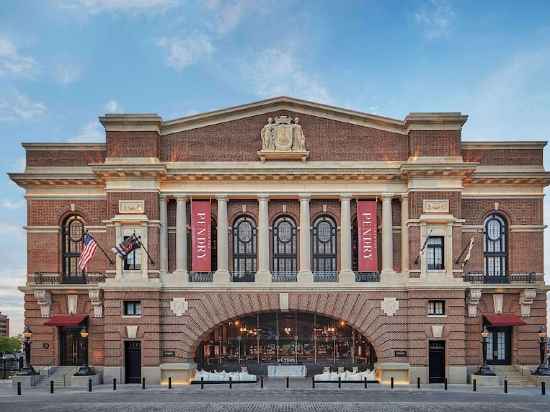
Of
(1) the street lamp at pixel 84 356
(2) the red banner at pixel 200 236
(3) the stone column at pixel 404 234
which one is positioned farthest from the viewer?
(2) the red banner at pixel 200 236

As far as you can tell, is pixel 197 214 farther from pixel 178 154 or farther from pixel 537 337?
pixel 537 337

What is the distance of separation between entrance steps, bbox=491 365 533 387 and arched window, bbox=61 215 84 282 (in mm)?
27464

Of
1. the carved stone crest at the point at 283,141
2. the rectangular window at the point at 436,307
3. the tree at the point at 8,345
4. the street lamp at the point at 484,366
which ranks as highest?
the carved stone crest at the point at 283,141

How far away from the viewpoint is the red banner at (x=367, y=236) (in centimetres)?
4006

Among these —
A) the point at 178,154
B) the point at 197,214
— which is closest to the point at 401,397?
the point at 197,214

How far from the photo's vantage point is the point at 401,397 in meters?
32.6

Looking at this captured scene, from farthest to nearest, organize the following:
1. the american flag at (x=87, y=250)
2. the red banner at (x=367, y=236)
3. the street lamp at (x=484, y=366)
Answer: the red banner at (x=367, y=236), the street lamp at (x=484, y=366), the american flag at (x=87, y=250)

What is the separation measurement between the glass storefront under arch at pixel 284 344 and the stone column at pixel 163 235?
18.0 ft

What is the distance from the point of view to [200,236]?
40.3 meters

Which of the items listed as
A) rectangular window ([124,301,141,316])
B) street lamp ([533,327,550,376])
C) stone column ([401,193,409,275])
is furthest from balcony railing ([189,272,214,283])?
street lamp ([533,327,550,376])

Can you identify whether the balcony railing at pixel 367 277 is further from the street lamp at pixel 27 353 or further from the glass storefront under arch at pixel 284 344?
the street lamp at pixel 27 353

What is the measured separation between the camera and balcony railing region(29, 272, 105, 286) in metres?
41.2

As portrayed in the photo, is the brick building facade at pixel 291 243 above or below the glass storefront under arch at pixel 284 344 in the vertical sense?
above

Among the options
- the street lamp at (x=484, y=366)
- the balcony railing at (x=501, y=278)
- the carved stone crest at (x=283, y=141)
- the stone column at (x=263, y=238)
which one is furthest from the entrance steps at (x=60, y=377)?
the balcony railing at (x=501, y=278)
